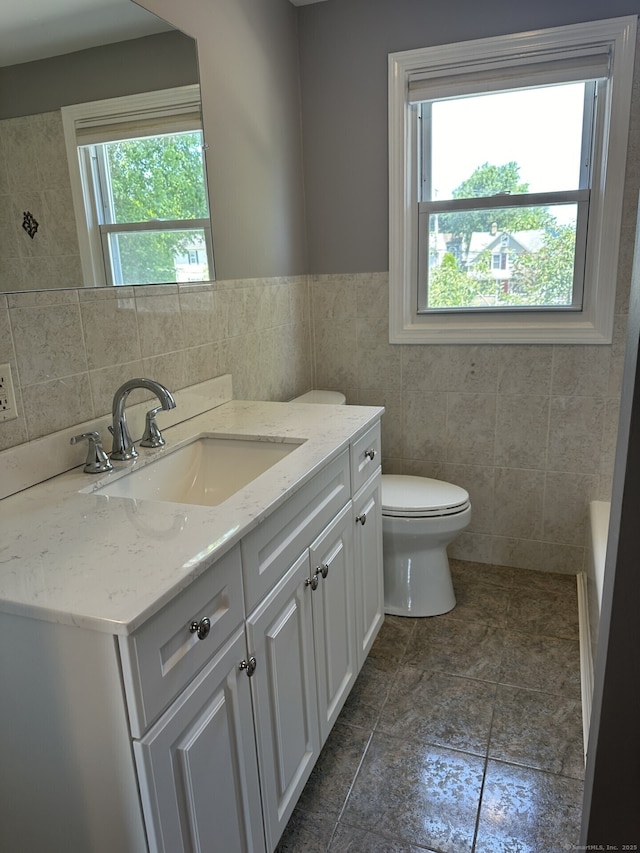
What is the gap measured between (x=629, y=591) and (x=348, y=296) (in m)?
2.39

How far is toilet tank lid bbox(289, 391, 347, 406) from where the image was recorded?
8.89 feet

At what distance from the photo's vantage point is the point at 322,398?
Result: 2.75 metres

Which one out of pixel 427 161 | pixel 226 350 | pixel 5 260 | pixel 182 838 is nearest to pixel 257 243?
pixel 226 350

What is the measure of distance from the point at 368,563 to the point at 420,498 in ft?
1.73

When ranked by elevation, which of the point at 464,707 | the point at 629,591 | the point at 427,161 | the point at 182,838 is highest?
the point at 427,161

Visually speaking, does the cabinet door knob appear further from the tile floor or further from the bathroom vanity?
the tile floor

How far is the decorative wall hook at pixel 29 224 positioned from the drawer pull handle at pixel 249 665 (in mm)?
1029

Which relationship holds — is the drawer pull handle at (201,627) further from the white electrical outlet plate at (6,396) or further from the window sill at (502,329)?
the window sill at (502,329)

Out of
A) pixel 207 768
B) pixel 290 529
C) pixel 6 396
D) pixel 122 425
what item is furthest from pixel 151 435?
pixel 207 768

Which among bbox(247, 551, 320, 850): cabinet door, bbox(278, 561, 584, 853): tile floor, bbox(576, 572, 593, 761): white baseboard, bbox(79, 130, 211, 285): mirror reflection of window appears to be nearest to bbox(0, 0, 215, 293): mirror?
bbox(79, 130, 211, 285): mirror reflection of window

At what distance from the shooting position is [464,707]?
6.31ft

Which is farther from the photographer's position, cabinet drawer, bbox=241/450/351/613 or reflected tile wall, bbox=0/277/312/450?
reflected tile wall, bbox=0/277/312/450

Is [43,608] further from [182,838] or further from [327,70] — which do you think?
[327,70]

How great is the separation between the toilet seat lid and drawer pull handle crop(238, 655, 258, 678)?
1.22m
